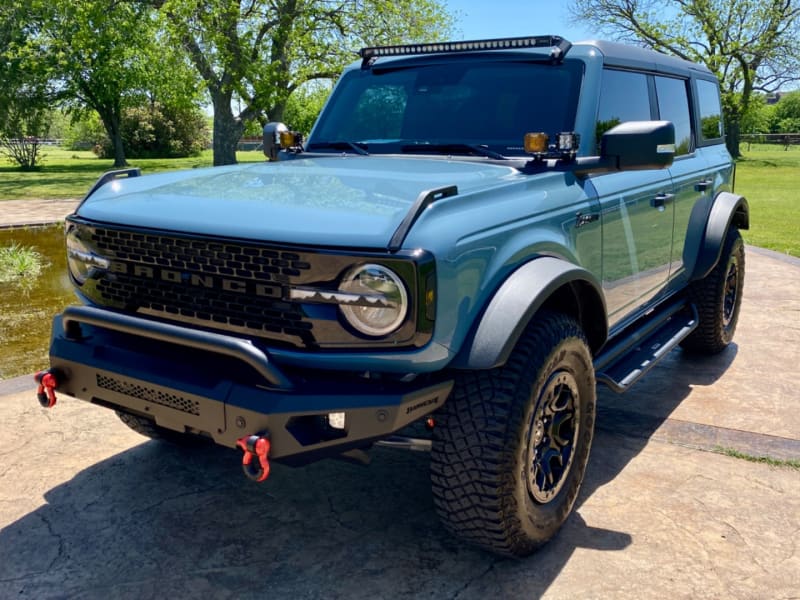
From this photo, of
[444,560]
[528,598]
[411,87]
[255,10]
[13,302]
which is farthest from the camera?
[255,10]

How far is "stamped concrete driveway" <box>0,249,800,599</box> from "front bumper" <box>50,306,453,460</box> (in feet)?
2.13

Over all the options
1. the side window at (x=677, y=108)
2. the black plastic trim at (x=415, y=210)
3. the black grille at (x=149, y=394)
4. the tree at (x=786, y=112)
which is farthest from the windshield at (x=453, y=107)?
the tree at (x=786, y=112)

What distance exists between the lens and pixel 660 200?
415cm

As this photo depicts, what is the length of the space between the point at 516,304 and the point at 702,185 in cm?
285

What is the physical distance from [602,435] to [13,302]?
5.45 metres

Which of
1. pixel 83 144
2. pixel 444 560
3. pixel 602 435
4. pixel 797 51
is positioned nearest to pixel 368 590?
pixel 444 560

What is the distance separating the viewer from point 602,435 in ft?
13.7

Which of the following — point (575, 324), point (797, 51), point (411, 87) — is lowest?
point (575, 324)

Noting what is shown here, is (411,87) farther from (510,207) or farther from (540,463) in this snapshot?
(540,463)

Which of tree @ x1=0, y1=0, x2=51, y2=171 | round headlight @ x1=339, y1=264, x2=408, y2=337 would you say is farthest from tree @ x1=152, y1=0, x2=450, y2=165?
round headlight @ x1=339, y1=264, x2=408, y2=337

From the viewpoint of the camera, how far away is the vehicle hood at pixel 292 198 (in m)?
2.46

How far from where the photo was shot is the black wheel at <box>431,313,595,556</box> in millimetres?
2645

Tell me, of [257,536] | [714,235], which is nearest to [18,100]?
[714,235]

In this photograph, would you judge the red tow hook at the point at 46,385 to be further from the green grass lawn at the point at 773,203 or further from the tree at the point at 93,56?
the tree at the point at 93,56
